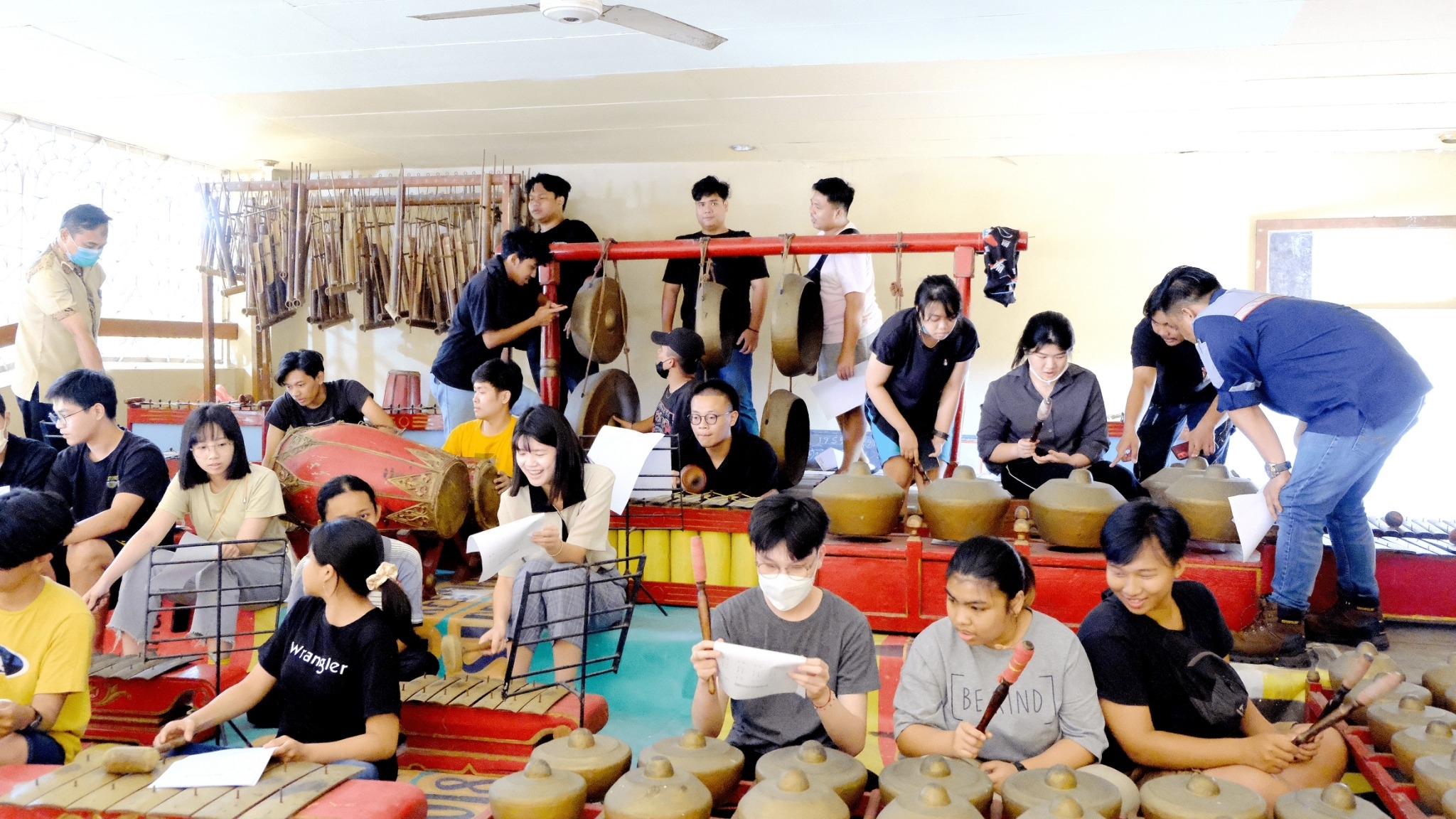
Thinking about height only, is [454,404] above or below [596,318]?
below

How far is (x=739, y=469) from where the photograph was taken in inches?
162

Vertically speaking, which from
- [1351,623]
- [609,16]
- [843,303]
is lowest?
[1351,623]

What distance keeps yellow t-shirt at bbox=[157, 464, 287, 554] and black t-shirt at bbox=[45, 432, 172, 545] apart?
138mm

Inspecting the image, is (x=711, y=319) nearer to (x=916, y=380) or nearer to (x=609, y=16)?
(x=916, y=380)

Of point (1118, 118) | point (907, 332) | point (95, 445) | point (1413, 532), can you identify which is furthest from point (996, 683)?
point (1118, 118)

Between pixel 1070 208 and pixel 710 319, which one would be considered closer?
pixel 710 319

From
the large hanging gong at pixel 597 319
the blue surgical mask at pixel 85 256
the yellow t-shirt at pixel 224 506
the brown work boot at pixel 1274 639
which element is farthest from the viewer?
the large hanging gong at pixel 597 319

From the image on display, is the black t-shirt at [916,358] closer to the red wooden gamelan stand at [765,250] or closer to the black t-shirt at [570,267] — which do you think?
the red wooden gamelan stand at [765,250]

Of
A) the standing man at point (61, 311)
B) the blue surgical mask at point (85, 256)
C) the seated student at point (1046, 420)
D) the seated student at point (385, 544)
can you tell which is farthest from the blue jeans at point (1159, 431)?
the blue surgical mask at point (85, 256)

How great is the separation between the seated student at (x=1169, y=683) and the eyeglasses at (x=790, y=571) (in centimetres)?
58

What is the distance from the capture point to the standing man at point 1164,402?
4.11 m

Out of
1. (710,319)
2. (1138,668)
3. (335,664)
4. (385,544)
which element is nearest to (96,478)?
(385,544)

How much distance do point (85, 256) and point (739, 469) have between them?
3.04m

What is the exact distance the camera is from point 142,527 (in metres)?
3.25
